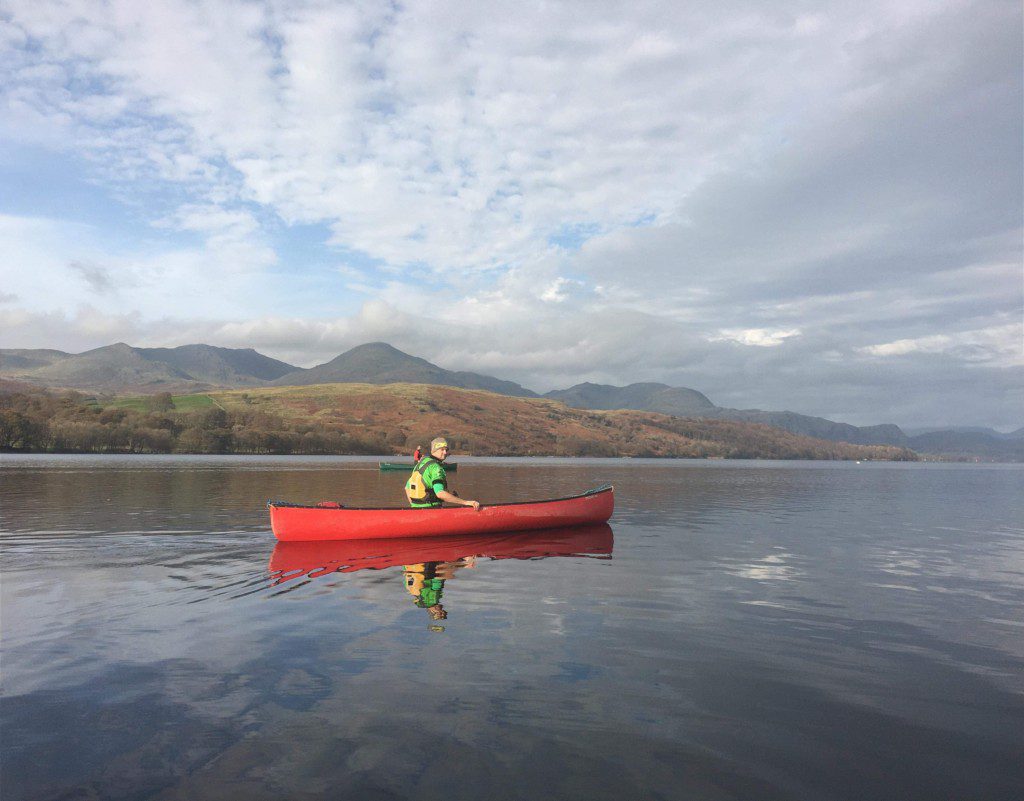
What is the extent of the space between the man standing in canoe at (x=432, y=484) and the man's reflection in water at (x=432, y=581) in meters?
2.35

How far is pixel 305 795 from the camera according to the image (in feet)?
18.0

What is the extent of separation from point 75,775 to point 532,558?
515 inches

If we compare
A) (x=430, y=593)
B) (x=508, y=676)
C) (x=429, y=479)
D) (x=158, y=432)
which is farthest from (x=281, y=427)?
(x=508, y=676)

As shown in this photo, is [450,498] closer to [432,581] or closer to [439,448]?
[439,448]

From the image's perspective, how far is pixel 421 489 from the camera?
1983 centimetres

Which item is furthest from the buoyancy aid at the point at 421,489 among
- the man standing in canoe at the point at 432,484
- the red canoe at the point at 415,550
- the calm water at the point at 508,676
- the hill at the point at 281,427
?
the hill at the point at 281,427

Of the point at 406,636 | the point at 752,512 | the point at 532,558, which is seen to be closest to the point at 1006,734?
the point at 406,636

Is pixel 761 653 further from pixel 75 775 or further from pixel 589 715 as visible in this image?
pixel 75 775

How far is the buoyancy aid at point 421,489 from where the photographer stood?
19.5m

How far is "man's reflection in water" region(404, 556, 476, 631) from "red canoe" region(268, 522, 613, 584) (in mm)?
590

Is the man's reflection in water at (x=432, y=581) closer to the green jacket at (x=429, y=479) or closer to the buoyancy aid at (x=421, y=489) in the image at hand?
the green jacket at (x=429, y=479)

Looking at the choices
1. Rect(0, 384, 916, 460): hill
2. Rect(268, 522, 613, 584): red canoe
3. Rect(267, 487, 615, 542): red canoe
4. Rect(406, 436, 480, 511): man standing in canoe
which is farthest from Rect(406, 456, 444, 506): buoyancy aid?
Rect(0, 384, 916, 460): hill

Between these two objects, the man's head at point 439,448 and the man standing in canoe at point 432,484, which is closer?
the man's head at point 439,448

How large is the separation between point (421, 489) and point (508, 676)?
38.8 feet
